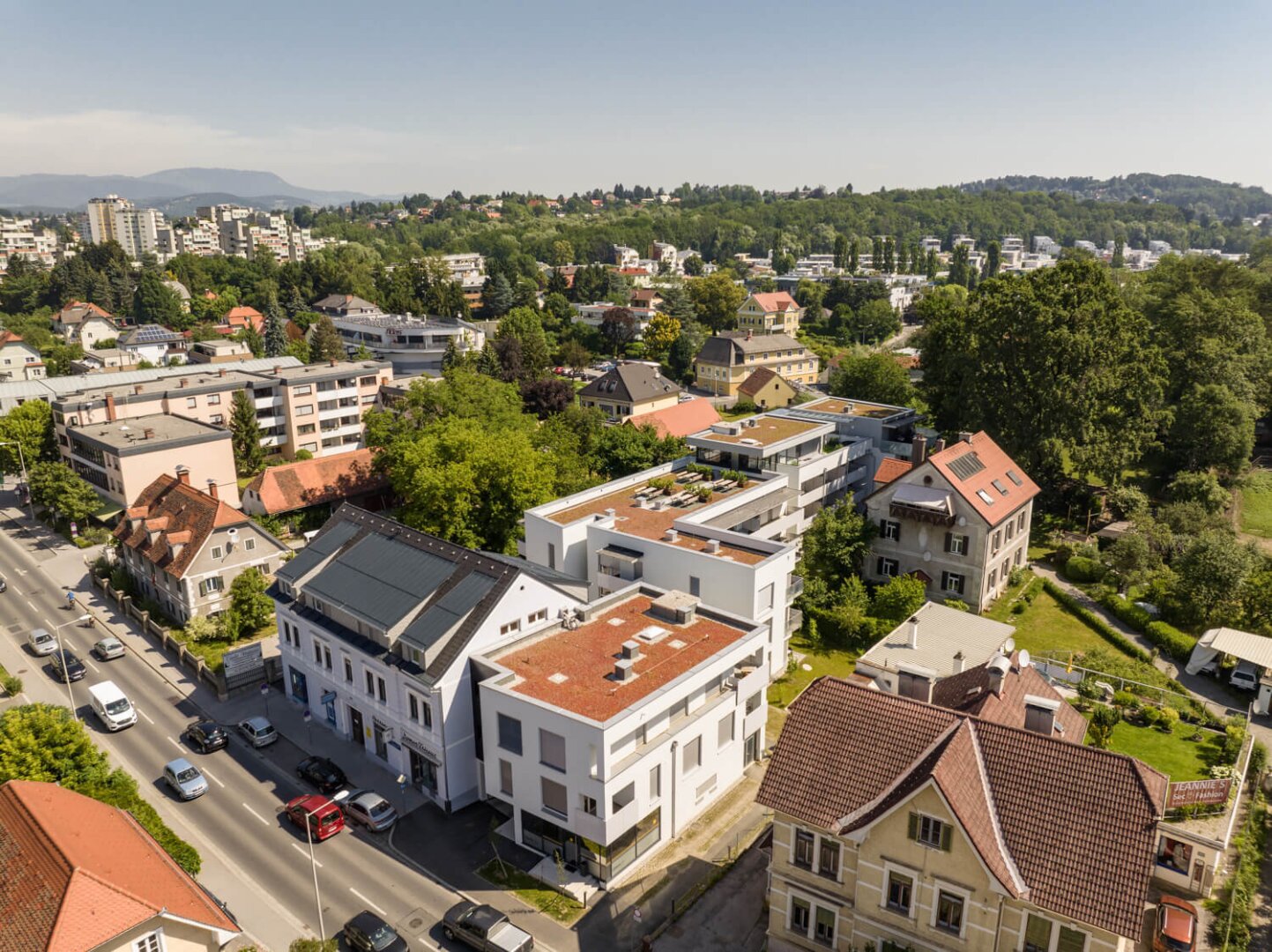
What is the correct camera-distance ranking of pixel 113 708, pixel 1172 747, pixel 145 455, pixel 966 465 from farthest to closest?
pixel 145 455 → pixel 966 465 → pixel 113 708 → pixel 1172 747

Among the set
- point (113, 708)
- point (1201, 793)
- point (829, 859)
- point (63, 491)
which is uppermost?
point (63, 491)

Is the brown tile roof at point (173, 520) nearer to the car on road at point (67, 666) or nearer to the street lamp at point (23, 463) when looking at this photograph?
the car on road at point (67, 666)

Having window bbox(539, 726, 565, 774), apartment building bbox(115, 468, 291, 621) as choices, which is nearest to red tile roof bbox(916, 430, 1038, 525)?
window bbox(539, 726, 565, 774)

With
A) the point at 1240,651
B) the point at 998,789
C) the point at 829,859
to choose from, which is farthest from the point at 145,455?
the point at 1240,651

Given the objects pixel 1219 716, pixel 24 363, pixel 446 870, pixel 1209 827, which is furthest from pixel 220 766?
pixel 24 363

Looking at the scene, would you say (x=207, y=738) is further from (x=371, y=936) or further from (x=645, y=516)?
(x=645, y=516)

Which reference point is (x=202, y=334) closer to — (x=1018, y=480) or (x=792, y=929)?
(x=1018, y=480)
